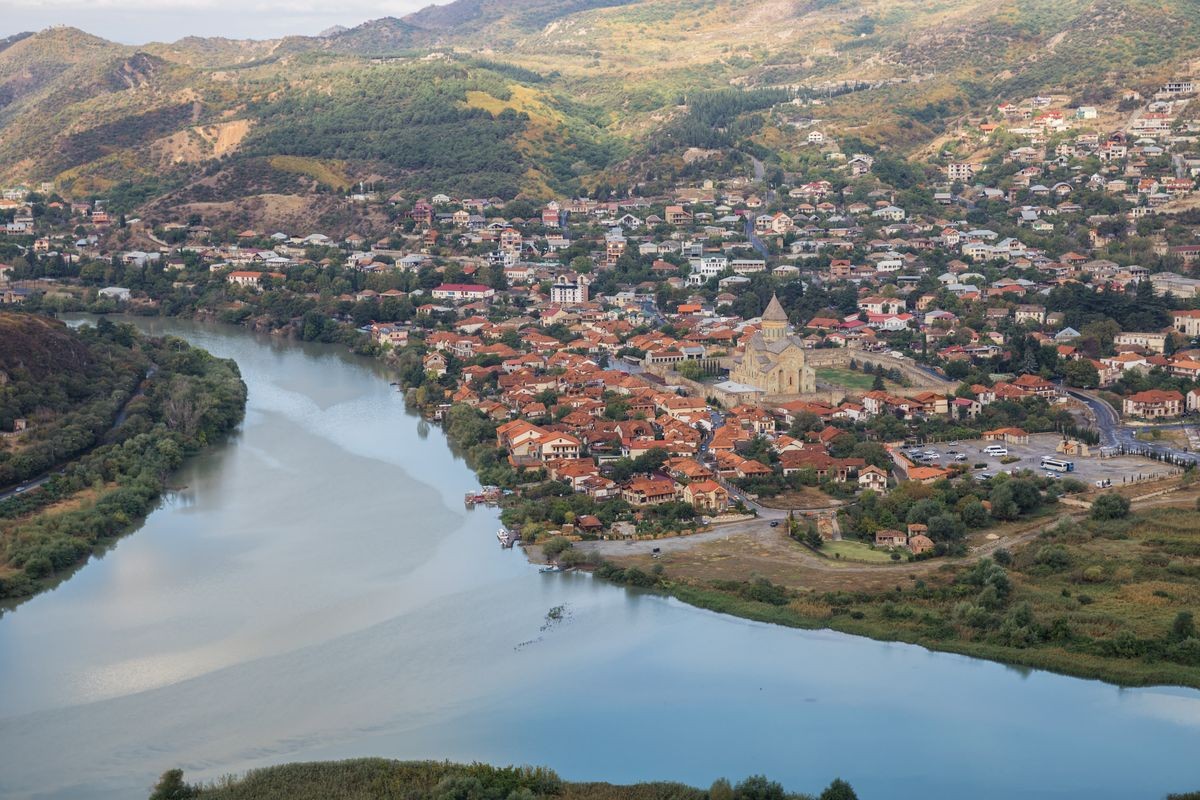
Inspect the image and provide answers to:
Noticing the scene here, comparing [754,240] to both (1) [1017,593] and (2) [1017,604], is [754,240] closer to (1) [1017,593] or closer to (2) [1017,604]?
(1) [1017,593]

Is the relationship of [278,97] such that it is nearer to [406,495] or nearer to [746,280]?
[746,280]

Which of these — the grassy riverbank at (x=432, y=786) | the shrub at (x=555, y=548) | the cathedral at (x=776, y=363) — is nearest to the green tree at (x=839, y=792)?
the grassy riverbank at (x=432, y=786)

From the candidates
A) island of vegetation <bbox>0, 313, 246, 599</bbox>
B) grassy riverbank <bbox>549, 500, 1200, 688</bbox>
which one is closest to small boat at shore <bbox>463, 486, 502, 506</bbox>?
grassy riverbank <bbox>549, 500, 1200, 688</bbox>

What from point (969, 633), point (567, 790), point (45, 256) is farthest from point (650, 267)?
point (567, 790)

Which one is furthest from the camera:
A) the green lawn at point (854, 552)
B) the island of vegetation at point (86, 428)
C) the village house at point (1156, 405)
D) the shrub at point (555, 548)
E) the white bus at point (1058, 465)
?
the village house at point (1156, 405)

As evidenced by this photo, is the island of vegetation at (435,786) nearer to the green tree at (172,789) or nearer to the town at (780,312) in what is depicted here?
the green tree at (172,789)

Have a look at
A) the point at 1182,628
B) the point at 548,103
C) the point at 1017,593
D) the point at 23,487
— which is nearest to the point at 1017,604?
the point at 1017,593
